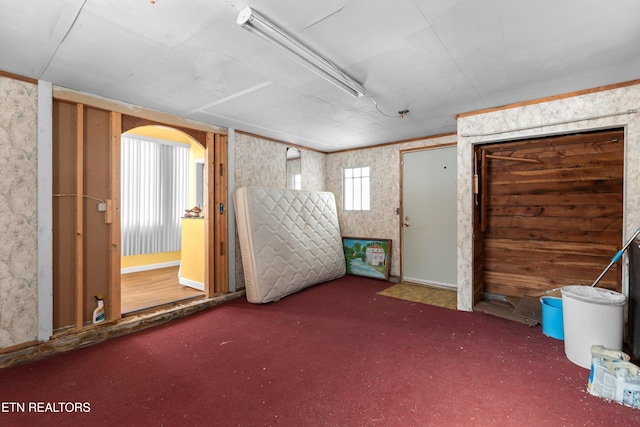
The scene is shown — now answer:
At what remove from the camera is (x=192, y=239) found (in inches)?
173

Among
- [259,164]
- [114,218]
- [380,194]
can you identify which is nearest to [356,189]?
[380,194]

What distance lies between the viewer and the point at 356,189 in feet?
17.7

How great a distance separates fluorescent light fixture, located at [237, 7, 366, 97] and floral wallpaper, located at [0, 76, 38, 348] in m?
2.17

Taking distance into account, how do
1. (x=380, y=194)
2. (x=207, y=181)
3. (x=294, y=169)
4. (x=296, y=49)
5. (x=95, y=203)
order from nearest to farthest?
(x=296, y=49) → (x=95, y=203) → (x=207, y=181) → (x=380, y=194) → (x=294, y=169)

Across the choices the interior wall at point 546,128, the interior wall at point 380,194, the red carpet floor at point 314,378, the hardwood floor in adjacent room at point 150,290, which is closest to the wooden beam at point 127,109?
the hardwood floor in adjacent room at point 150,290

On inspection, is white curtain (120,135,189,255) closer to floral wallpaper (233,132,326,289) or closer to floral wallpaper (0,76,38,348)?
floral wallpaper (233,132,326,289)

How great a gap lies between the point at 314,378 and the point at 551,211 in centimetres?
325

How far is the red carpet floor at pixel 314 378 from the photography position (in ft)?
5.55

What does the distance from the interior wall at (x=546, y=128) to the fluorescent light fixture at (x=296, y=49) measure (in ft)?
5.32

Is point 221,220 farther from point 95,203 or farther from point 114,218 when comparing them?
point 95,203

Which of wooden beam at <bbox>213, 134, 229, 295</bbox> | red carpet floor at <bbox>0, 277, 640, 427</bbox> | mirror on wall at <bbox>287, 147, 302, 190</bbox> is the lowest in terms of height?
red carpet floor at <bbox>0, 277, 640, 427</bbox>

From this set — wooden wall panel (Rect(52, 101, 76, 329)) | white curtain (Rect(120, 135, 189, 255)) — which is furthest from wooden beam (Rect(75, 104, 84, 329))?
white curtain (Rect(120, 135, 189, 255))

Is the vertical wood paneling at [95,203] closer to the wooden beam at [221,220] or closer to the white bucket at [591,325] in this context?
the wooden beam at [221,220]

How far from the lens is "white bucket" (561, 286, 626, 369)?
2.19 metres
